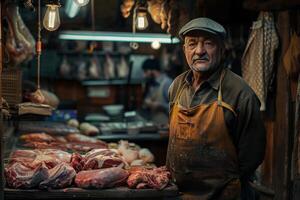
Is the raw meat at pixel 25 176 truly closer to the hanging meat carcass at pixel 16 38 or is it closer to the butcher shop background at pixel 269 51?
the butcher shop background at pixel 269 51

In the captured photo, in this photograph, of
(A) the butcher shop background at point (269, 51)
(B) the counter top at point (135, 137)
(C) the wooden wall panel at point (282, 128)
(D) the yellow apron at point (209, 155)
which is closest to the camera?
(D) the yellow apron at point (209, 155)

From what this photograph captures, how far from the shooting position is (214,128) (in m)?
5.72

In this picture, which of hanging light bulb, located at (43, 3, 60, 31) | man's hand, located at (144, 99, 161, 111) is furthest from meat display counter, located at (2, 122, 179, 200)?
man's hand, located at (144, 99, 161, 111)

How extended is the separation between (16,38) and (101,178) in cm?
424

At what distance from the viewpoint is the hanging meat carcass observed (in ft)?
27.8

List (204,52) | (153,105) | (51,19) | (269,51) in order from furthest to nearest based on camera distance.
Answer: (153,105), (269,51), (51,19), (204,52)

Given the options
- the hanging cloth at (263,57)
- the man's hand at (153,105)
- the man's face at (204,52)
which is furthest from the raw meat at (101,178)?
the man's hand at (153,105)

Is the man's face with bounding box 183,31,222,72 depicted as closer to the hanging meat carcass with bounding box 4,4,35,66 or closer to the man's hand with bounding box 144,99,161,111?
the hanging meat carcass with bounding box 4,4,35,66

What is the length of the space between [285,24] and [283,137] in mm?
1634

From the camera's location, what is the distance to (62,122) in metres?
12.0

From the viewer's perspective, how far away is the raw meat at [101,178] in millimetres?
5137

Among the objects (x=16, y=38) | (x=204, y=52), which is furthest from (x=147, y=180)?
(x=16, y=38)

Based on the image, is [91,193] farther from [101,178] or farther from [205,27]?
[205,27]

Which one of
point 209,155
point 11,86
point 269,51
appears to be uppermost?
point 269,51
